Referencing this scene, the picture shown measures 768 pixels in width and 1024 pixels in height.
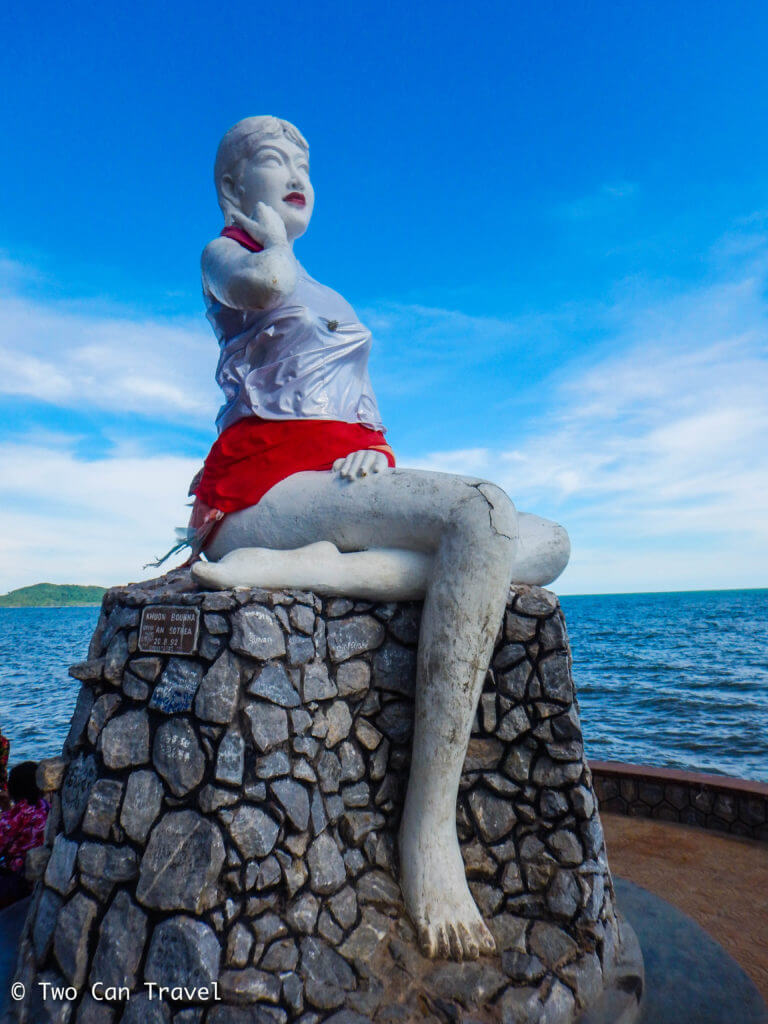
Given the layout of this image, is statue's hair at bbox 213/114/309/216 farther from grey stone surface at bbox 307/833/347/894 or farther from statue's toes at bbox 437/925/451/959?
statue's toes at bbox 437/925/451/959

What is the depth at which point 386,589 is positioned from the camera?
2865 mm

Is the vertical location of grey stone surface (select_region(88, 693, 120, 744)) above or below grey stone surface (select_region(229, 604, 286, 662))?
below

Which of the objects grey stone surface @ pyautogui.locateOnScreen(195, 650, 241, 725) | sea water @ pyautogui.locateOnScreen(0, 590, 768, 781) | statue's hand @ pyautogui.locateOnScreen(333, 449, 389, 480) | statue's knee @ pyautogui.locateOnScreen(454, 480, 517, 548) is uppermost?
statue's hand @ pyautogui.locateOnScreen(333, 449, 389, 480)

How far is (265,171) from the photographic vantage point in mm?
3451

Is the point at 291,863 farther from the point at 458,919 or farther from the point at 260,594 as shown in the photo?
the point at 260,594

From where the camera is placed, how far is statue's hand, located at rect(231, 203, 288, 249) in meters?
3.23

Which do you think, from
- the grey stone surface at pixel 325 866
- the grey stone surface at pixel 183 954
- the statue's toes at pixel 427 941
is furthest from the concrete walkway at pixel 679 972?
the grey stone surface at pixel 325 866

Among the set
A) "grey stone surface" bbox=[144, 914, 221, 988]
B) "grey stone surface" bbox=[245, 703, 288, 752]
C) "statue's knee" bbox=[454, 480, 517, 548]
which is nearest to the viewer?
"grey stone surface" bbox=[144, 914, 221, 988]

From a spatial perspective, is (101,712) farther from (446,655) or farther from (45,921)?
(446,655)

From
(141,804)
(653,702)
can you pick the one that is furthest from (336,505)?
(653,702)

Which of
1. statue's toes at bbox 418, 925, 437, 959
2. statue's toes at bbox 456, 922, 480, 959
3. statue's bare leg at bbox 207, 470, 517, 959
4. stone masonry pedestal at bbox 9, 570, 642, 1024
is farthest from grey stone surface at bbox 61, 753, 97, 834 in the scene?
statue's toes at bbox 456, 922, 480, 959

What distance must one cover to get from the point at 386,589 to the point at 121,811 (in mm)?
1259

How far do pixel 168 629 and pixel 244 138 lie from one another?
2479 millimetres

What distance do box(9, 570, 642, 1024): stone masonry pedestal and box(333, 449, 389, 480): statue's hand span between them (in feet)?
1.83
